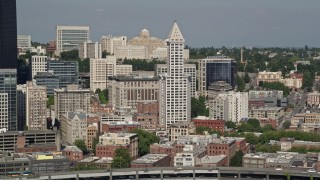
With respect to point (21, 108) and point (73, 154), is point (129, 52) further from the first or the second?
point (73, 154)

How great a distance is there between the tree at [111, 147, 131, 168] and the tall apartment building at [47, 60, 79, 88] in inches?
679

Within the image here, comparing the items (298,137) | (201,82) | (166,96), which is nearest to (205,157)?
(298,137)

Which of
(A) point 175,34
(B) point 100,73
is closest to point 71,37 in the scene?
(B) point 100,73

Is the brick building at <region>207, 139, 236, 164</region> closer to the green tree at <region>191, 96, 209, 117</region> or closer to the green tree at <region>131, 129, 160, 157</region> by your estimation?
the green tree at <region>131, 129, 160, 157</region>

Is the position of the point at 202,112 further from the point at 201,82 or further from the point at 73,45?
the point at 73,45

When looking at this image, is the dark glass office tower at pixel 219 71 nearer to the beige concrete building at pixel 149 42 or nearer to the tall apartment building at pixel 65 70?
the tall apartment building at pixel 65 70

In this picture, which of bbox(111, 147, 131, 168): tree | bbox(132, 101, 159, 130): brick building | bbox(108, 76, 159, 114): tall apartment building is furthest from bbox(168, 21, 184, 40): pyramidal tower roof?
bbox(111, 147, 131, 168): tree

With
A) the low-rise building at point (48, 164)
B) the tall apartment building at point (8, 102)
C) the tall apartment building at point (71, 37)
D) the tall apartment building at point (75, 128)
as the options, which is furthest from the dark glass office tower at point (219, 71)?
the low-rise building at point (48, 164)

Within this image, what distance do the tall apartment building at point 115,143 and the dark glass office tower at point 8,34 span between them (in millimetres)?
12463

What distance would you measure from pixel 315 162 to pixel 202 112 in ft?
46.6

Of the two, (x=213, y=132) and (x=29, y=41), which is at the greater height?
(x=29, y=41)

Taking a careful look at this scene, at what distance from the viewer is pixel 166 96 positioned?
112ft

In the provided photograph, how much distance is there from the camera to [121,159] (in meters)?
25.6

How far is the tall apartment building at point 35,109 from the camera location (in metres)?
32.9
